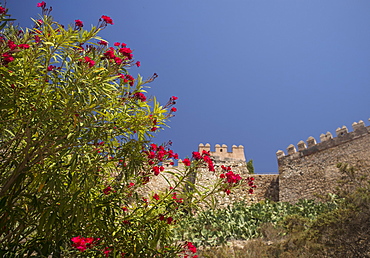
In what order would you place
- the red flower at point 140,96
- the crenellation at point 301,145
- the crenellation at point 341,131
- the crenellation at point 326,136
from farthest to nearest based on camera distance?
the crenellation at point 301,145 < the crenellation at point 326,136 < the crenellation at point 341,131 < the red flower at point 140,96

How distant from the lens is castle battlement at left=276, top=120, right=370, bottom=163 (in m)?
14.4

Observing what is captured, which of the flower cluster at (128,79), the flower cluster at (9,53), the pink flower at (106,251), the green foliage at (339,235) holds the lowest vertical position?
the pink flower at (106,251)

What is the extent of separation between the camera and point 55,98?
2.93 meters

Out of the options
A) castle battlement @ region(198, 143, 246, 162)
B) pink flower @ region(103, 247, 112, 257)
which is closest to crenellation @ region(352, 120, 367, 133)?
castle battlement @ region(198, 143, 246, 162)

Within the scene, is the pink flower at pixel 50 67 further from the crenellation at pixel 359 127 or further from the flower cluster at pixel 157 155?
the crenellation at pixel 359 127

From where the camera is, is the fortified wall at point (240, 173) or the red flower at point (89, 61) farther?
the fortified wall at point (240, 173)

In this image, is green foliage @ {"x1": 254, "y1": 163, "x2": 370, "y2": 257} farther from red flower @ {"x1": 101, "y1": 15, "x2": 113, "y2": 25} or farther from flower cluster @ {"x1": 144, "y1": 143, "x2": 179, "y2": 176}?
red flower @ {"x1": 101, "y1": 15, "x2": 113, "y2": 25}

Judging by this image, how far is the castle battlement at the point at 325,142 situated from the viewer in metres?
14.4

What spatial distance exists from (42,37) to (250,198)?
14.7 m

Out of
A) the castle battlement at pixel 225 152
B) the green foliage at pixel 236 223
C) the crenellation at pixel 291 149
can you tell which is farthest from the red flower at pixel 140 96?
the crenellation at pixel 291 149

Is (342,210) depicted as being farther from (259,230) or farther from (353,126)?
(353,126)

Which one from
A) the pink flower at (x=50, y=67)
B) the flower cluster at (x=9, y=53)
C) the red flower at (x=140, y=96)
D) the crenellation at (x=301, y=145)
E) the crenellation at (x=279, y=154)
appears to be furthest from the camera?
the crenellation at (x=279, y=154)

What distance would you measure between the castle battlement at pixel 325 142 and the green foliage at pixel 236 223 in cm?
471

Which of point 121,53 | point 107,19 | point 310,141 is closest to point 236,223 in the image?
point 121,53
